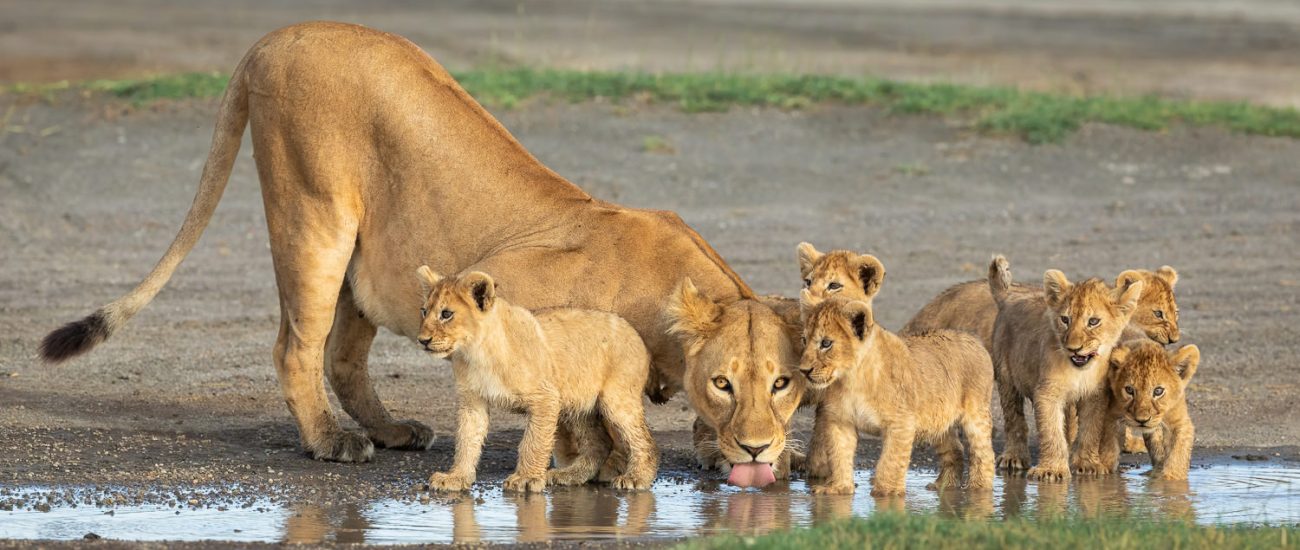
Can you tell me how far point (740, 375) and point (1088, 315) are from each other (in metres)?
1.66

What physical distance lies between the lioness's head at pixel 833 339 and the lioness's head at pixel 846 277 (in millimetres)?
485

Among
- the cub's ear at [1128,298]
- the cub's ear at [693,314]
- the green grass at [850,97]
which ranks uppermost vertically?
the green grass at [850,97]

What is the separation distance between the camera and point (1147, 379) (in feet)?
28.1

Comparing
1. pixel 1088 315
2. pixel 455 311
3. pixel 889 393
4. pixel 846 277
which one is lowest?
pixel 889 393

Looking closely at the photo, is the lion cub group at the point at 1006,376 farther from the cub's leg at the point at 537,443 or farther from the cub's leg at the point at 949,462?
the cub's leg at the point at 537,443

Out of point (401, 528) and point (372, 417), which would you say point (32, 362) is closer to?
point (372, 417)

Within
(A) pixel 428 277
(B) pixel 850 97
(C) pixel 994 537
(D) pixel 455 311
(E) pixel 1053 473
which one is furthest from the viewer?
(B) pixel 850 97

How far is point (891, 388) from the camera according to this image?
8.00 metres

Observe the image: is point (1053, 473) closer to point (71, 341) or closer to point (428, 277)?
point (428, 277)

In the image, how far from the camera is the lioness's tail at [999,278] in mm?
9320

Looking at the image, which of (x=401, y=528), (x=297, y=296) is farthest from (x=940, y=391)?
(x=297, y=296)

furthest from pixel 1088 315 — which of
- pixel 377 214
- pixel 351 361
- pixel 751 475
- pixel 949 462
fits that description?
pixel 351 361

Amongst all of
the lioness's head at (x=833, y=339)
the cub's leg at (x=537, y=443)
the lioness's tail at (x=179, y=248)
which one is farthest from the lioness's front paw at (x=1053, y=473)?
the lioness's tail at (x=179, y=248)

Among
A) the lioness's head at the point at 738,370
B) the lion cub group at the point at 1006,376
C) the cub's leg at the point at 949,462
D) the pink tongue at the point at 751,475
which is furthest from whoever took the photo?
the cub's leg at the point at 949,462
